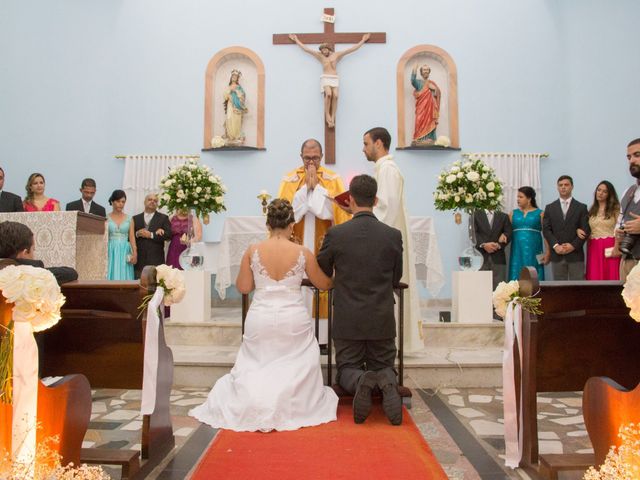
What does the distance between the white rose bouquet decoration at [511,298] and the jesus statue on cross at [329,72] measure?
19.0 ft

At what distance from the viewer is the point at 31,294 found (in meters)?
2.05

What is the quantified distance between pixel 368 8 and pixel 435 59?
1.33 metres

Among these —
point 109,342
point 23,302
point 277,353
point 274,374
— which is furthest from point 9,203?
point 23,302

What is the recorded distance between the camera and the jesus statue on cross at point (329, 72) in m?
8.54

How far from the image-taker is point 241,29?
8.92 metres

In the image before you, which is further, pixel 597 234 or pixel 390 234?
pixel 597 234

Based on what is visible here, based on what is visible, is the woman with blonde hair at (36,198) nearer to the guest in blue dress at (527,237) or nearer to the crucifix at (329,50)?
the crucifix at (329,50)

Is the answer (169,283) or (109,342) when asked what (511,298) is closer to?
(169,283)

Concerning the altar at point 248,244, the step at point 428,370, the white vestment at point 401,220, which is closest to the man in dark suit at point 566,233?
the altar at point 248,244

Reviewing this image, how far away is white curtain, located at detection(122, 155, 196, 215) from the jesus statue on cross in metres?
2.36

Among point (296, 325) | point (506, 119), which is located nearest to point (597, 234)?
point (506, 119)

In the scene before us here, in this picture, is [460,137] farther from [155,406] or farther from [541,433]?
[155,406]

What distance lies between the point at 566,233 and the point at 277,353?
484cm

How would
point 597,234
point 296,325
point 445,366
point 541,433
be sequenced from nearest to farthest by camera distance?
point 541,433 → point 296,325 → point 445,366 → point 597,234
